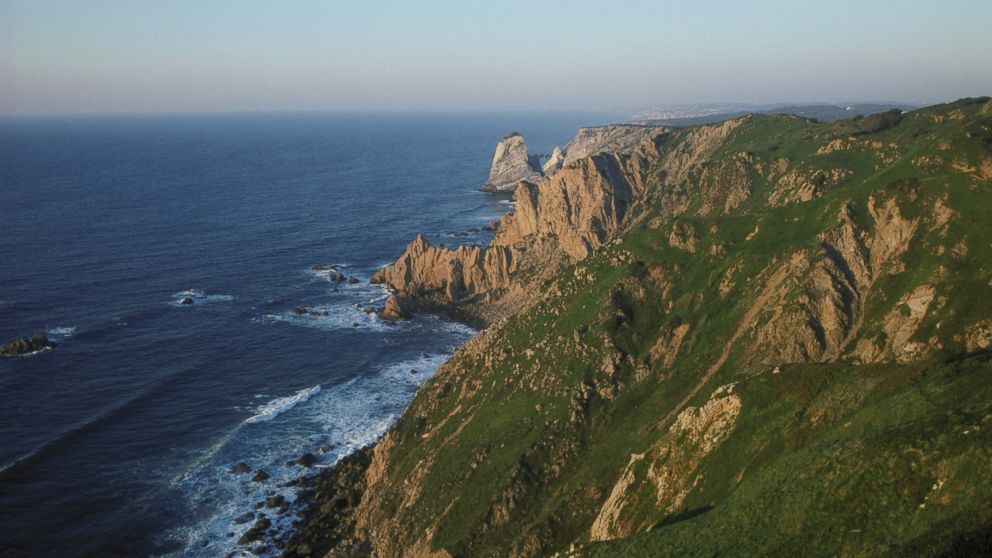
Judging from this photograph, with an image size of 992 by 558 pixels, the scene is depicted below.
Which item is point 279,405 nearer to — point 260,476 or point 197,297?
point 260,476

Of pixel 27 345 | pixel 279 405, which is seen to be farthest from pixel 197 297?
pixel 279 405

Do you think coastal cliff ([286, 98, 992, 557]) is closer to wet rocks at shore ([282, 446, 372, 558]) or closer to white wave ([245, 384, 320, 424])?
wet rocks at shore ([282, 446, 372, 558])

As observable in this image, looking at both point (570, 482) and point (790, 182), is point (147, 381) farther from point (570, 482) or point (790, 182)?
point (790, 182)

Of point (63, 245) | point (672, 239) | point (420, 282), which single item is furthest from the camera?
point (63, 245)

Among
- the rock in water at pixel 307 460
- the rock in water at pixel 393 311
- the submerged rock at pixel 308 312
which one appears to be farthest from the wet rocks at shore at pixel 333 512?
the submerged rock at pixel 308 312

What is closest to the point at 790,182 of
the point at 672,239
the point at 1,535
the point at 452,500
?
the point at 672,239

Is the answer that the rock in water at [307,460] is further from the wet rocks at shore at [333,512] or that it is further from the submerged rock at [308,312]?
the submerged rock at [308,312]

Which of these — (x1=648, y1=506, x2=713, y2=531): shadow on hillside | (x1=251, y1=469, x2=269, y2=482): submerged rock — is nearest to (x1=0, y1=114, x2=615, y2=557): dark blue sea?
(x1=251, y1=469, x2=269, y2=482): submerged rock
